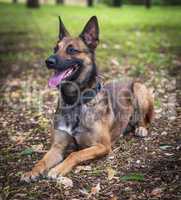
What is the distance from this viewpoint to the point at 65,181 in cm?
632

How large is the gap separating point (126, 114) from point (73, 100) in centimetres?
115

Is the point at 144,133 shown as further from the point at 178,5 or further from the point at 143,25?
the point at 178,5

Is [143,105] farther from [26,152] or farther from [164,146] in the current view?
[26,152]

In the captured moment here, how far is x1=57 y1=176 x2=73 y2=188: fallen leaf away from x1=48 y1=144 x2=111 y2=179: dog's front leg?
75 millimetres

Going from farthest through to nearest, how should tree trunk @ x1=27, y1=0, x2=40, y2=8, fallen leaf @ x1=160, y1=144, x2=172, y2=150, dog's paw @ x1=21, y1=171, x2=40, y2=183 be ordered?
tree trunk @ x1=27, y1=0, x2=40, y2=8
fallen leaf @ x1=160, y1=144, x2=172, y2=150
dog's paw @ x1=21, y1=171, x2=40, y2=183

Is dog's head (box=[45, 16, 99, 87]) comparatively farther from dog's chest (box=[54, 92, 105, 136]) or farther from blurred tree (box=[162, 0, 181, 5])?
blurred tree (box=[162, 0, 181, 5])

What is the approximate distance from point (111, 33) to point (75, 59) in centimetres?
1202

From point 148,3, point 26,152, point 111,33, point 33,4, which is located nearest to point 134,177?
point 26,152

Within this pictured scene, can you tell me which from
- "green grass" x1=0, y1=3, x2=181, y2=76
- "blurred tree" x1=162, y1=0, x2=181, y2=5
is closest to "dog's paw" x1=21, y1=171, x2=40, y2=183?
"green grass" x1=0, y1=3, x2=181, y2=76

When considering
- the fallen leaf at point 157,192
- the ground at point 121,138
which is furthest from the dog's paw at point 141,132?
the fallen leaf at point 157,192

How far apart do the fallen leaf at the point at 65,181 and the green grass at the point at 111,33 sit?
6098mm

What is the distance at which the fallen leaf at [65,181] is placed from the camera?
6.25 meters

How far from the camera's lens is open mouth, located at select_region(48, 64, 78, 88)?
6.84m

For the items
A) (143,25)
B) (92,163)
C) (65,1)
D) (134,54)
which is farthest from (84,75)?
(65,1)
